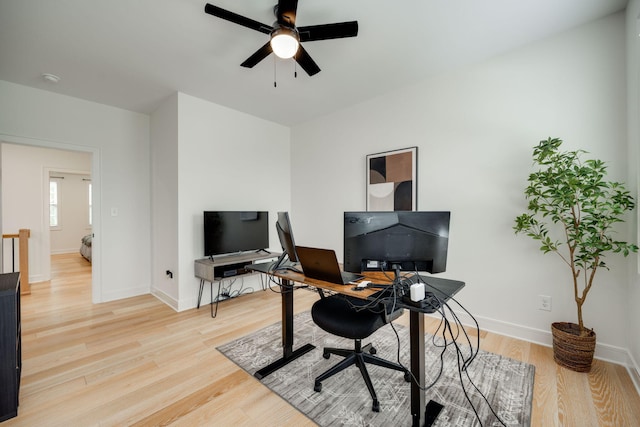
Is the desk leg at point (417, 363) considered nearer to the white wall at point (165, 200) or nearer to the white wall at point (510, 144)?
the white wall at point (510, 144)

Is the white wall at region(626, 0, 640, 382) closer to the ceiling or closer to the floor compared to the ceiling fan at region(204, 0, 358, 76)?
closer to the floor

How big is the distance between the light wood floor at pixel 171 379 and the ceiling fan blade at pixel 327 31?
2463mm

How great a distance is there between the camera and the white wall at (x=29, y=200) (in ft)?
14.1

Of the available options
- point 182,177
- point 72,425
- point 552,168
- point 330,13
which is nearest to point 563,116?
point 552,168

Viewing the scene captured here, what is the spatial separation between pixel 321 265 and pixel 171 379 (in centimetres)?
145

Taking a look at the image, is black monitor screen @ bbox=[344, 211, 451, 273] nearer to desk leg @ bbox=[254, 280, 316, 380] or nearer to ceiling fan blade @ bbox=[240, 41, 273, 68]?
desk leg @ bbox=[254, 280, 316, 380]

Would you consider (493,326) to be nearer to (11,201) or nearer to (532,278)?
(532,278)

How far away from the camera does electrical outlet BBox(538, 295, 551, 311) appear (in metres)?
2.25

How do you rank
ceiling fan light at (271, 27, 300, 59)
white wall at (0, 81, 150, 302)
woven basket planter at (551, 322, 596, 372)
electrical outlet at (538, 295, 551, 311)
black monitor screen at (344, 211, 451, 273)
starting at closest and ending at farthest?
black monitor screen at (344, 211, 451, 273) < ceiling fan light at (271, 27, 300, 59) < woven basket planter at (551, 322, 596, 372) < electrical outlet at (538, 295, 551, 311) < white wall at (0, 81, 150, 302)

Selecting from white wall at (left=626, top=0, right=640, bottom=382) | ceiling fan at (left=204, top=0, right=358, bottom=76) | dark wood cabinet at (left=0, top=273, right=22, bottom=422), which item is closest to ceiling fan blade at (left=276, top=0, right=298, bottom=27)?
ceiling fan at (left=204, top=0, right=358, bottom=76)

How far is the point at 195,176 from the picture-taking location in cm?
329

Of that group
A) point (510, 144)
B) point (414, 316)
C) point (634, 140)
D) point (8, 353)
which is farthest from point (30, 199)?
point (634, 140)

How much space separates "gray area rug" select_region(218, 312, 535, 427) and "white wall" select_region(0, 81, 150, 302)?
2.32 meters

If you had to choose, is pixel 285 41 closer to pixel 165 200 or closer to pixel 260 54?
pixel 260 54
